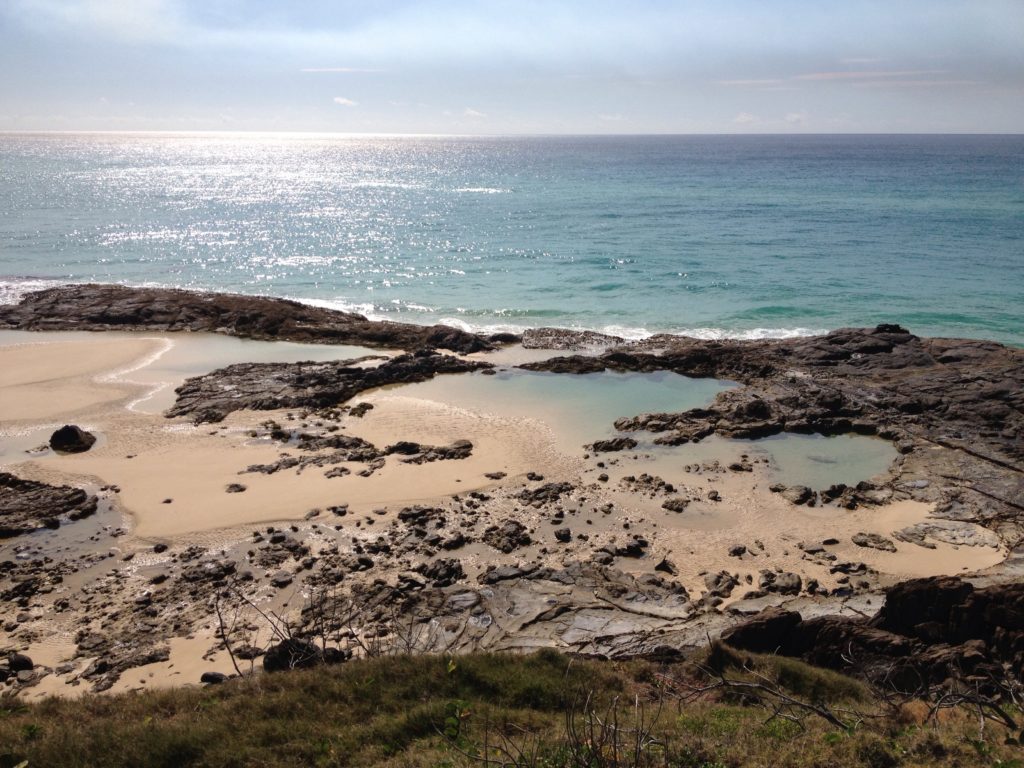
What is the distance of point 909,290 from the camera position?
42844mm

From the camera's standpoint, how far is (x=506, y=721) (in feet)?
32.7

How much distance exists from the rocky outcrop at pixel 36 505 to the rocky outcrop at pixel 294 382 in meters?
5.75

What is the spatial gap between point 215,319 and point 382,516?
77.1ft

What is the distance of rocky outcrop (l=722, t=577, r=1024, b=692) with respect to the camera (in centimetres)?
1124

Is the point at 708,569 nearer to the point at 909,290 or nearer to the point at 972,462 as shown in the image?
the point at 972,462

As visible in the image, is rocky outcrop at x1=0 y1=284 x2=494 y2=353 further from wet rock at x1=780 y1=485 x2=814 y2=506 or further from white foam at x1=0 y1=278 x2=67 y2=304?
wet rock at x1=780 y1=485 x2=814 y2=506

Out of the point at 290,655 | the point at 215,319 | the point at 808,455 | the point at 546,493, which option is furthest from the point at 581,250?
the point at 290,655

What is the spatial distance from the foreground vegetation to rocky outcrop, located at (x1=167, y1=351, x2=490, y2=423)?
592 inches

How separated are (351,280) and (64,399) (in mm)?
24441

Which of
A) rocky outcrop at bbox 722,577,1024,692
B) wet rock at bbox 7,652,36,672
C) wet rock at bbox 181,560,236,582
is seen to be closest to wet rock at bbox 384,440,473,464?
wet rock at bbox 181,560,236,582

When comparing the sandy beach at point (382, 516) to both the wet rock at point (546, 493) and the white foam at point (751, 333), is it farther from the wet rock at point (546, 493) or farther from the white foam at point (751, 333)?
the white foam at point (751, 333)

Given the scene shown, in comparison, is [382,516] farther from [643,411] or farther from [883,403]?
[883,403]

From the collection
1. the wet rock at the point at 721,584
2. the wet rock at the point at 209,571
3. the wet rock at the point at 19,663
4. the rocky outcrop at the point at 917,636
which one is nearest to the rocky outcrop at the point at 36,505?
the wet rock at the point at 209,571

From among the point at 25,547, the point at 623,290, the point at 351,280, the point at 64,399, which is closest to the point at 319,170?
the point at 351,280
